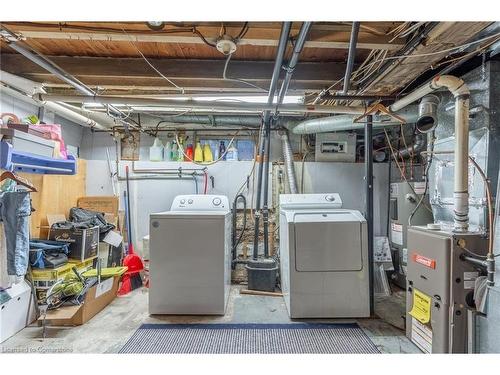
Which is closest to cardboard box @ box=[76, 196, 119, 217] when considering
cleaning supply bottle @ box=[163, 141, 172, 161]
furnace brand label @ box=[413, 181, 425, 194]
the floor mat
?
cleaning supply bottle @ box=[163, 141, 172, 161]

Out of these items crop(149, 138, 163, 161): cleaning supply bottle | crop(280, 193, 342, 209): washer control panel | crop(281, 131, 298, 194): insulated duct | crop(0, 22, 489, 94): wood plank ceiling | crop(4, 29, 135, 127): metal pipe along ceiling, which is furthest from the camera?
crop(149, 138, 163, 161): cleaning supply bottle

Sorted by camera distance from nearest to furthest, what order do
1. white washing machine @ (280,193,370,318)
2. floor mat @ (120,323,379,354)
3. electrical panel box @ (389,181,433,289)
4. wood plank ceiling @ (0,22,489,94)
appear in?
1. wood plank ceiling @ (0,22,489,94)
2. floor mat @ (120,323,379,354)
3. white washing machine @ (280,193,370,318)
4. electrical panel box @ (389,181,433,289)

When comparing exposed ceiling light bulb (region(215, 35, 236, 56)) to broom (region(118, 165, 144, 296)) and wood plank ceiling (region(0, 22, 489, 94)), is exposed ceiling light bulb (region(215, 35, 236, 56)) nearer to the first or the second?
wood plank ceiling (region(0, 22, 489, 94))

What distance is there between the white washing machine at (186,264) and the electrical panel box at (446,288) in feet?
5.77

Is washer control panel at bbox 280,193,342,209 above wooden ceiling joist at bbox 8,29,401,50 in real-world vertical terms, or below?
below

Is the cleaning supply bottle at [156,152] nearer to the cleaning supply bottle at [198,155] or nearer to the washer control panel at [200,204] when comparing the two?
the cleaning supply bottle at [198,155]

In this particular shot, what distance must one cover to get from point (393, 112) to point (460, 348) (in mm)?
2042

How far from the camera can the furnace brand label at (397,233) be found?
346 cm

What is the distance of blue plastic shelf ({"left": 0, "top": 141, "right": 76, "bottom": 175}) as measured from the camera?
6.48ft

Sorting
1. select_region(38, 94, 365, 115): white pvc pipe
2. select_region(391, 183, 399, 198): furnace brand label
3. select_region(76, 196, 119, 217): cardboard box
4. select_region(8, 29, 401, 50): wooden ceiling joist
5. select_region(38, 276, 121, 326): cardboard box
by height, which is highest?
select_region(8, 29, 401, 50): wooden ceiling joist

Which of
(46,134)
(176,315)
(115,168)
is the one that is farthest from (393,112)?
(115,168)

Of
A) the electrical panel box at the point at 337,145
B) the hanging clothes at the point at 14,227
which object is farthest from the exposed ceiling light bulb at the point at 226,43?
the electrical panel box at the point at 337,145

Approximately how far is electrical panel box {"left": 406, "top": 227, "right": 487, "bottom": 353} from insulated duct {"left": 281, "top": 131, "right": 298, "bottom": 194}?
1.85 meters

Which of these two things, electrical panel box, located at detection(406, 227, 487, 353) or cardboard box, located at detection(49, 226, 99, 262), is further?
cardboard box, located at detection(49, 226, 99, 262)
